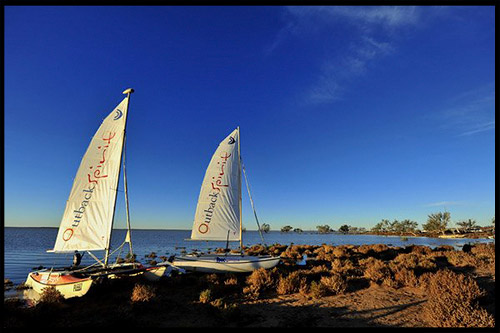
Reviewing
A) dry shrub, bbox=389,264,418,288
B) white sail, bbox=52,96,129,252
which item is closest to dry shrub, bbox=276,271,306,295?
dry shrub, bbox=389,264,418,288

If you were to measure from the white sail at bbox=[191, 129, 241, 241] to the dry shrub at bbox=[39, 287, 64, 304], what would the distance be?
9.12m

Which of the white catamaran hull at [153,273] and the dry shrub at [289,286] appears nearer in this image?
the dry shrub at [289,286]

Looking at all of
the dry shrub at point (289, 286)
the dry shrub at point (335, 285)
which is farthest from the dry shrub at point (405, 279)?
the dry shrub at point (289, 286)

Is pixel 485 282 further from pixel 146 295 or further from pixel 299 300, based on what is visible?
pixel 146 295

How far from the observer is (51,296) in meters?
10.5

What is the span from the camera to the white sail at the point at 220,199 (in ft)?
62.8

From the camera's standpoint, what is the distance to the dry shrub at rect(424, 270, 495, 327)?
23.7 feet

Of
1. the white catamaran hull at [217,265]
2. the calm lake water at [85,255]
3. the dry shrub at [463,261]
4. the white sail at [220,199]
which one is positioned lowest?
the calm lake water at [85,255]

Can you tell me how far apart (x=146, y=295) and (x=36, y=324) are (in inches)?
142

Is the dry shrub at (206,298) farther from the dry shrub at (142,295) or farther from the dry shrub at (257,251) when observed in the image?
the dry shrub at (257,251)

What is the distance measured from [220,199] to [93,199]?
28.3 feet

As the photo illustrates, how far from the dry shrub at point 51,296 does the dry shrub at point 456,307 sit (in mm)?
14293
